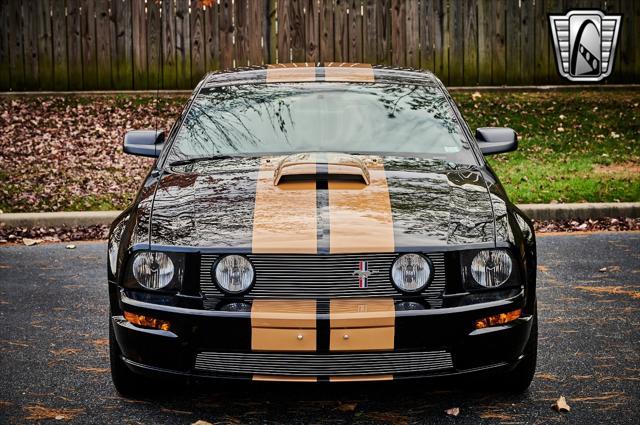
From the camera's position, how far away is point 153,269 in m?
3.94

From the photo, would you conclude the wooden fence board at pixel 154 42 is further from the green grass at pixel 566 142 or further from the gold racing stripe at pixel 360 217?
the gold racing stripe at pixel 360 217

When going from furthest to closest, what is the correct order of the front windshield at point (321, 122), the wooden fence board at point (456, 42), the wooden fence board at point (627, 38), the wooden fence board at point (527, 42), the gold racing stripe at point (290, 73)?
the wooden fence board at point (627, 38)
the wooden fence board at point (527, 42)
the wooden fence board at point (456, 42)
the gold racing stripe at point (290, 73)
the front windshield at point (321, 122)

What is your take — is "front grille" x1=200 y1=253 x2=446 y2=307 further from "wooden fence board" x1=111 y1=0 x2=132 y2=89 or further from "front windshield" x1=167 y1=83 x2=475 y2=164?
"wooden fence board" x1=111 y1=0 x2=132 y2=89

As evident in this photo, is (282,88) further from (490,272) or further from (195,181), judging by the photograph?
(490,272)

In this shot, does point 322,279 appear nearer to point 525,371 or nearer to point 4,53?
point 525,371

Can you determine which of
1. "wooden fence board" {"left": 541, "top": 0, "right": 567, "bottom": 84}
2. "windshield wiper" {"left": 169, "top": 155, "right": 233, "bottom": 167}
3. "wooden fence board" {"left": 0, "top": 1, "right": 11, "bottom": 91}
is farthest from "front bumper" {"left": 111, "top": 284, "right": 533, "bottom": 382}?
"wooden fence board" {"left": 541, "top": 0, "right": 567, "bottom": 84}

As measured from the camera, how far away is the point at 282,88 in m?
5.37

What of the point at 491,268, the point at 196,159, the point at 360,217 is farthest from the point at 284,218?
the point at 196,159

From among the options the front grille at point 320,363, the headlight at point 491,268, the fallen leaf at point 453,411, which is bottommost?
the fallen leaf at point 453,411

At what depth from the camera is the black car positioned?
3791mm

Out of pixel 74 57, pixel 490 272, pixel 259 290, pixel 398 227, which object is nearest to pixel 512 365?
pixel 490 272

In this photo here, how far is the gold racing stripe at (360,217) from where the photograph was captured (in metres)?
3.83

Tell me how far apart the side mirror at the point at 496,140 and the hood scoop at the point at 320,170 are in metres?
1.05

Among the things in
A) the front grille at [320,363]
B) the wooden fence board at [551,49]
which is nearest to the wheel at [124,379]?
the front grille at [320,363]
